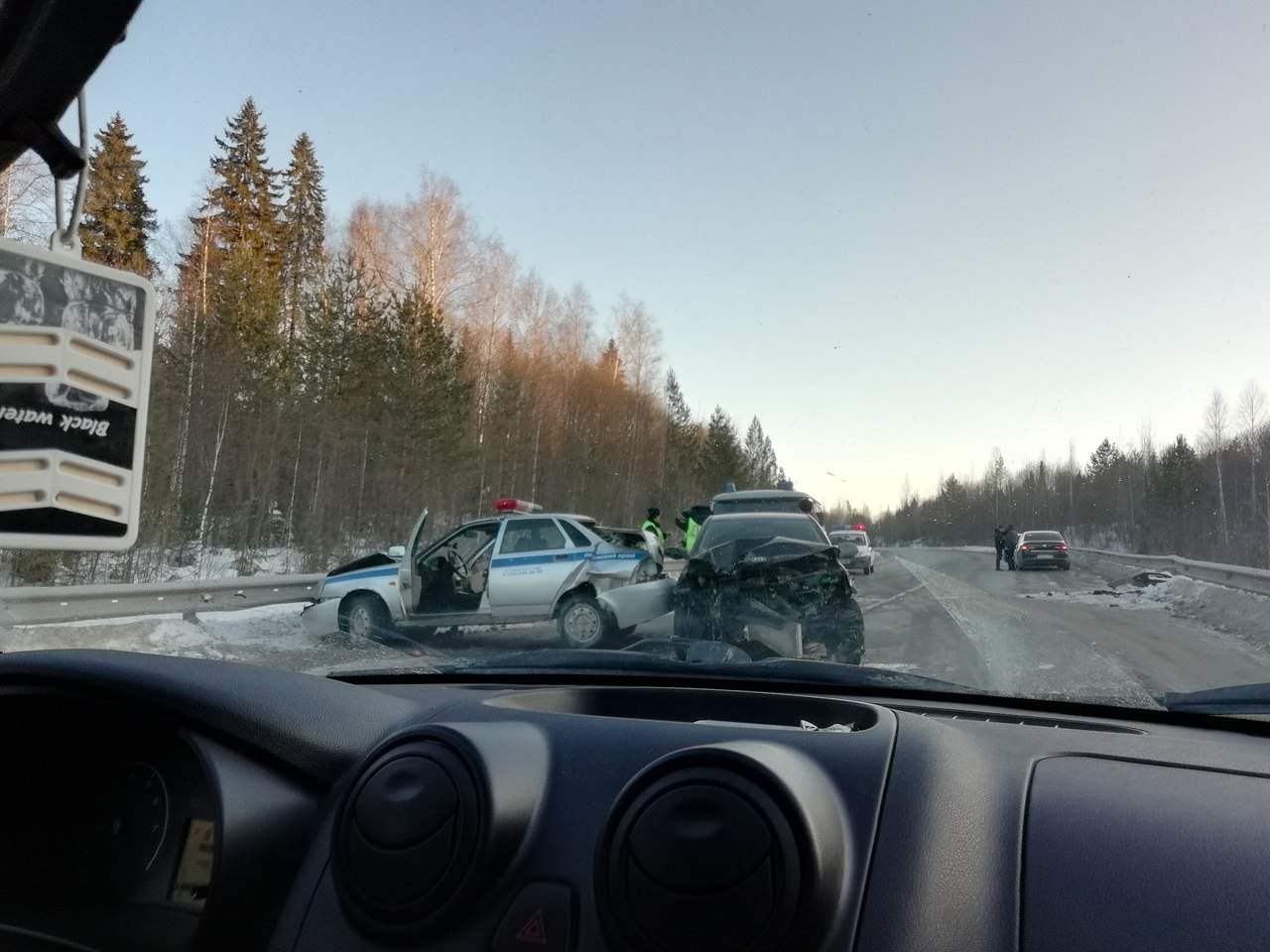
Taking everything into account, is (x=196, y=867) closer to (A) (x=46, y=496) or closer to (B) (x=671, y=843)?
(A) (x=46, y=496)

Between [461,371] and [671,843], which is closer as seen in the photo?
[671,843]

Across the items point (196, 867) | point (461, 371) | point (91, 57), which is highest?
point (461, 371)

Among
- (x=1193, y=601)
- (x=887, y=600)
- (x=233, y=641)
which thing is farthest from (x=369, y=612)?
(x=1193, y=601)

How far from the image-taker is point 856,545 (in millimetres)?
8922

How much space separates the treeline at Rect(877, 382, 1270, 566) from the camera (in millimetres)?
3961

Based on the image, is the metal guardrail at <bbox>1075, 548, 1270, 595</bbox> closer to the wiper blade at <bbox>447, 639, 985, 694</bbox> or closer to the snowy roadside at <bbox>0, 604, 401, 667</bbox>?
the wiper blade at <bbox>447, 639, 985, 694</bbox>

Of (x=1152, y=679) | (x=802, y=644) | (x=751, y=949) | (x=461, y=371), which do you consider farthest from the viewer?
(x=461, y=371)

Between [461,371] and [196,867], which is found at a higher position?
[461,371]

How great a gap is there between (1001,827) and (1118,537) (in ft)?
12.8

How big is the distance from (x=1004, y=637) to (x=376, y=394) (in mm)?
12109

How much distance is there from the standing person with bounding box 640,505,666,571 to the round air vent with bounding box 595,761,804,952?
646 centimetres

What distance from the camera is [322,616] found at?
21.0 ft

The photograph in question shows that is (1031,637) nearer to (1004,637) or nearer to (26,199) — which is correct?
(1004,637)

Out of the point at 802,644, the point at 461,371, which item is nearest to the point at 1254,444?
the point at 802,644
